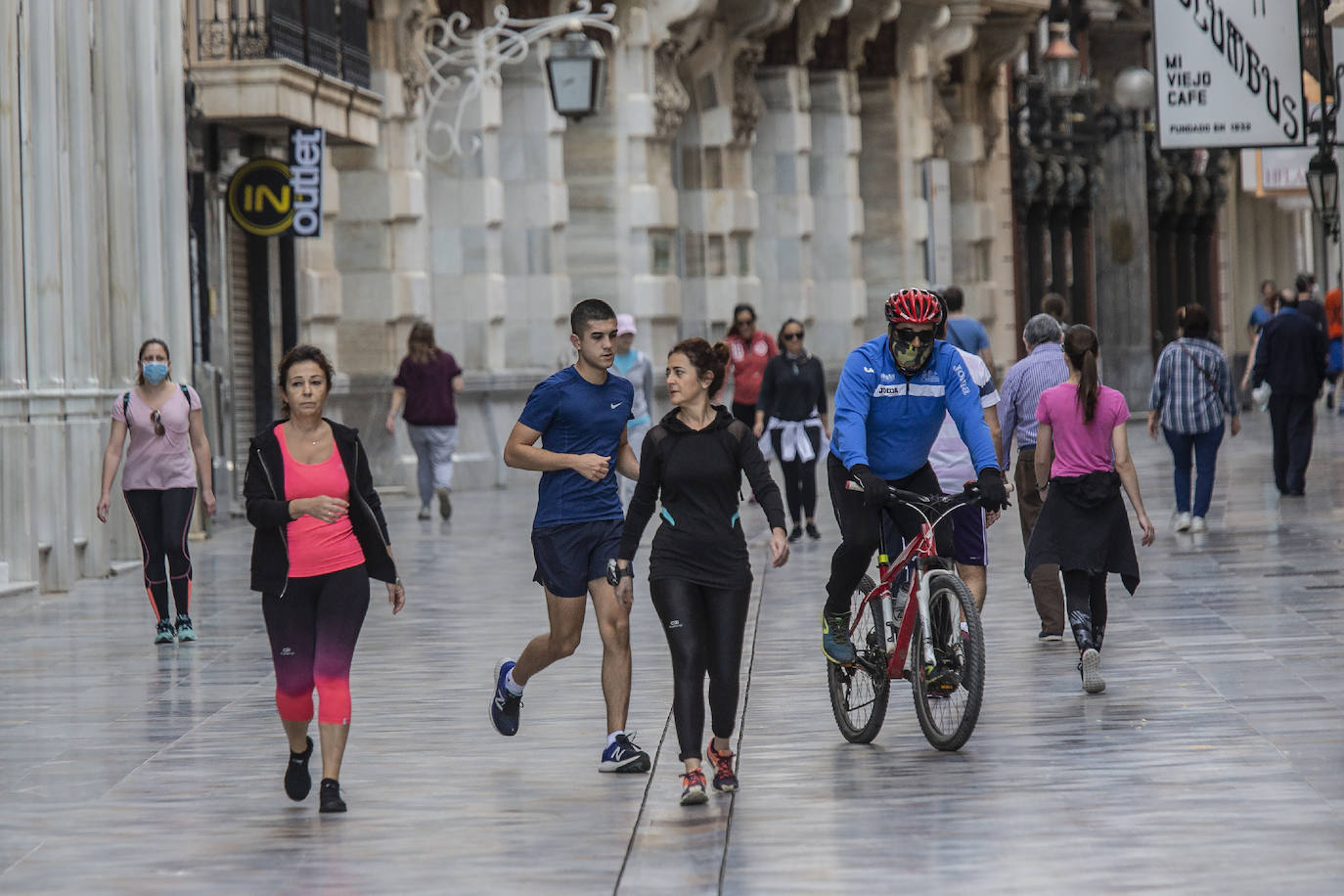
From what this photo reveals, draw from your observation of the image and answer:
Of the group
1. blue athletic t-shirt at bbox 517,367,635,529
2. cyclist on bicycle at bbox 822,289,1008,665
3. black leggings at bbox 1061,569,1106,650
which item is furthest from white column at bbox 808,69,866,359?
blue athletic t-shirt at bbox 517,367,635,529

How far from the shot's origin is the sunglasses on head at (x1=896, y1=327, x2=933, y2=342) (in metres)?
9.62

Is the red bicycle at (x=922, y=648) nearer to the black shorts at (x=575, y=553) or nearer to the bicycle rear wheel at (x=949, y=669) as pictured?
the bicycle rear wheel at (x=949, y=669)

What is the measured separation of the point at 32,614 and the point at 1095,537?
22.1 feet

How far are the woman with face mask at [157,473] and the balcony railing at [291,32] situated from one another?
29.8 feet

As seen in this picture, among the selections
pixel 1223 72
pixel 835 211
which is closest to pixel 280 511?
pixel 1223 72

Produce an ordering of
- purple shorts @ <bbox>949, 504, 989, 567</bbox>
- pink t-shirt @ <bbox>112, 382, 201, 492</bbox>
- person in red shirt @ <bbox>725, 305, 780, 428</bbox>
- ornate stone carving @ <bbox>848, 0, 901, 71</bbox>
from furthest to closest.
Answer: ornate stone carving @ <bbox>848, 0, 901, 71</bbox>, person in red shirt @ <bbox>725, 305, 780, 428</bbox>, pink t-shirt @ <bbox>112, 382, 201, 492</bbox>, purple shorts @ <bbox>949, 504, 989, 567</bbox>

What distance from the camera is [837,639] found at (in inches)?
383

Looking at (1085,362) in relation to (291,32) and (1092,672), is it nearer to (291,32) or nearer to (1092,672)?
(1092,672)

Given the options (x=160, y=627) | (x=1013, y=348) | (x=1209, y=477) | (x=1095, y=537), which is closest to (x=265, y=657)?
(x=160, y=627)

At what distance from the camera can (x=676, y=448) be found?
8.68 meters

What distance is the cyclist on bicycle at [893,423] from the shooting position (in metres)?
9.64

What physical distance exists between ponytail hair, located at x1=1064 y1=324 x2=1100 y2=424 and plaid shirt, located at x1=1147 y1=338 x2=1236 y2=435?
7.40 meters

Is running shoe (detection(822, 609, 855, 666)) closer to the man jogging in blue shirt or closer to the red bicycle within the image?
the red bicycle

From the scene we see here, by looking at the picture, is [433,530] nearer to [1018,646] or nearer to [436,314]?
[436,314]
